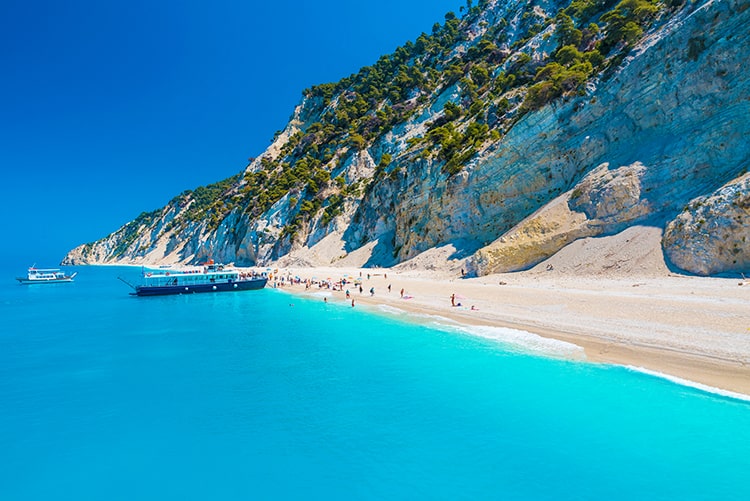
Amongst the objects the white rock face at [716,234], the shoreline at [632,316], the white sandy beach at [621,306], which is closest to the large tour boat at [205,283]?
the white sandy beach at [621,306]

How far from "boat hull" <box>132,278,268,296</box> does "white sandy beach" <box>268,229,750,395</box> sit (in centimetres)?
1635

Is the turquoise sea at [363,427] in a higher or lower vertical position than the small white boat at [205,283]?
lower

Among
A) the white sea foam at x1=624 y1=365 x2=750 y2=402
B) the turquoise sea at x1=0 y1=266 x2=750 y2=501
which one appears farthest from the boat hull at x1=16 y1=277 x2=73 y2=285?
the white sea foam at x1=624 y1=365 x2=750 y2=402

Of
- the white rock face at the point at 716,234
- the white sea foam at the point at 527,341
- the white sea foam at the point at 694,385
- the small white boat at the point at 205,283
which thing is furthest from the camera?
the small white boat at the point at 205,283

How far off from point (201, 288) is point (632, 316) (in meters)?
42.1

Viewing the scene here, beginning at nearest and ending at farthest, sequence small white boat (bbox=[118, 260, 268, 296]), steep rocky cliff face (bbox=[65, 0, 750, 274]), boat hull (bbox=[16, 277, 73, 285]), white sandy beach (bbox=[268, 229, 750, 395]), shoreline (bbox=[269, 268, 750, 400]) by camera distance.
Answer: shoreline (bbox=[269, 268, 750, 400]) → white sandy beach (bbox=[268, 229, 750, 395]) → steep rocky cliff face (bbox=[65, 0, 750, 274]) → small white boat (bbox=[118, 260, 268, 296]) → boat hull (bbox=[16, 277, 73, 285])

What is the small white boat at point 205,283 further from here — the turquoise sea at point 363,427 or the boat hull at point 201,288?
the turquoise sea at point 363,427

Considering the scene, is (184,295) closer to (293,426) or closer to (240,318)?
(240,318)

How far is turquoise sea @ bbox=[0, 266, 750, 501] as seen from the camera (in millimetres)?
7492

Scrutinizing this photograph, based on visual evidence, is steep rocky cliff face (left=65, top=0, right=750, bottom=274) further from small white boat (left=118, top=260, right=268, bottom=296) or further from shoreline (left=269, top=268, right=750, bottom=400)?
small white boat (left=118, top=260, right=268, bottom=296)

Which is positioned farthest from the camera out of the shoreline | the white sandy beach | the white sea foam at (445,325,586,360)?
A: the white sea foam at (445,325,586,360)

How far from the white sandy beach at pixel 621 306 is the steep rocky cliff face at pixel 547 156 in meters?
1.62

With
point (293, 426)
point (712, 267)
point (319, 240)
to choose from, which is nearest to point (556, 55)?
point (712, 267)

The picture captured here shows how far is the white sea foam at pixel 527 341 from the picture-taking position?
46.4 feet
